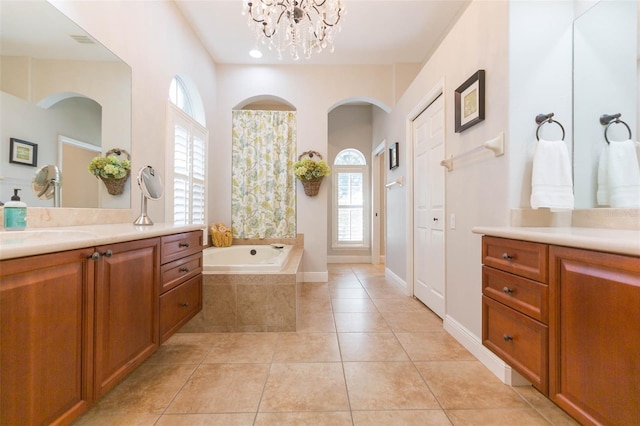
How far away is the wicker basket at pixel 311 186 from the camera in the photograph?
387cm

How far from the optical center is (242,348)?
2027 mm

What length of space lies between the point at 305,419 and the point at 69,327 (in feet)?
3.47

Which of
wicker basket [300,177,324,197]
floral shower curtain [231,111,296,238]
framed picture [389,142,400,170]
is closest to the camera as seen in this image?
framed picture [389,142,400,170]

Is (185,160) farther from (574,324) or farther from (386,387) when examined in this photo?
(574,324)

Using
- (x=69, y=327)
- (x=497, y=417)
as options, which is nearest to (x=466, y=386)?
(x=497, y=417)

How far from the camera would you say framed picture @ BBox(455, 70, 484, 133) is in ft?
5.84

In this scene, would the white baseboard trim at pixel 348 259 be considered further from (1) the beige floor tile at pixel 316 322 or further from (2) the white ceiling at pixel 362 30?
(2) the white ceiling at pixel 362 30

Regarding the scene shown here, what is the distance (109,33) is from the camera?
1.87 metres

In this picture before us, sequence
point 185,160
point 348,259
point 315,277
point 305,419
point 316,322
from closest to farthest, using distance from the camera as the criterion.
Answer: point 305,419, point 316,322, point 185,160, point 315,277, point 348,259

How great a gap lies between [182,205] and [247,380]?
208 centimetres

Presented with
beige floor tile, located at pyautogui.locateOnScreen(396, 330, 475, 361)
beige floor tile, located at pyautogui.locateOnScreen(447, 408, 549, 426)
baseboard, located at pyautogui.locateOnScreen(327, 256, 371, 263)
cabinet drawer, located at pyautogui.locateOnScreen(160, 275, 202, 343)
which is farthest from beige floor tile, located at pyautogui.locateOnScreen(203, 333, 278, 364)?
baseboard, located at pyautogui.locateOnScreen(327, 256, 371, 263)

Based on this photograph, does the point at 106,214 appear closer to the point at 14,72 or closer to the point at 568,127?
the point at 14,72

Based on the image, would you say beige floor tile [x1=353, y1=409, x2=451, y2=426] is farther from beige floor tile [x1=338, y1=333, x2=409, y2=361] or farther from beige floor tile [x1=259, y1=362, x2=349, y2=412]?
beige floor tile [x1=338, y1=333, x2=409, y2=361]

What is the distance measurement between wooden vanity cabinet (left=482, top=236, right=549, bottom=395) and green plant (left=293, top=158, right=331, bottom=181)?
260 cm
